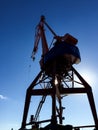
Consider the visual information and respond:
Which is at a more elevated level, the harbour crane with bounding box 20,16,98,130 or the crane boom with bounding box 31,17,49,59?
the crane boom with bounding box 31,17,49,59

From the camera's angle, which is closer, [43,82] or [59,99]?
[43,82]

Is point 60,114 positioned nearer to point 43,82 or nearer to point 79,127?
point 43,82

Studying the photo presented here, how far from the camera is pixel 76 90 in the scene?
117 ft

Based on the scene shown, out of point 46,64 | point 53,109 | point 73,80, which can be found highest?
point 46,64

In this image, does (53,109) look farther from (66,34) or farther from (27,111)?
(66,34)

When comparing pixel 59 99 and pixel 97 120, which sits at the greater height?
pixel 59 99

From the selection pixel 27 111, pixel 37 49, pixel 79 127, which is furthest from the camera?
pixel 37 49

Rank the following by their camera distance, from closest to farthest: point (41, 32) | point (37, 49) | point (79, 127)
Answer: point (79, 127) < point (41, 32) < point (37, 49)

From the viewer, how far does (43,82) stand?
38812 mm

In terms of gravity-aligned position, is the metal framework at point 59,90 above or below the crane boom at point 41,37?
below

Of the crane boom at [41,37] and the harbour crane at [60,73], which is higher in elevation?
the crane boom at [41,37]

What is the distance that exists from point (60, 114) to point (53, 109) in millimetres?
10196

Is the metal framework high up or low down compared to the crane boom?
down

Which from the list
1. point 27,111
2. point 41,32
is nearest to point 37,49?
point 41,32
